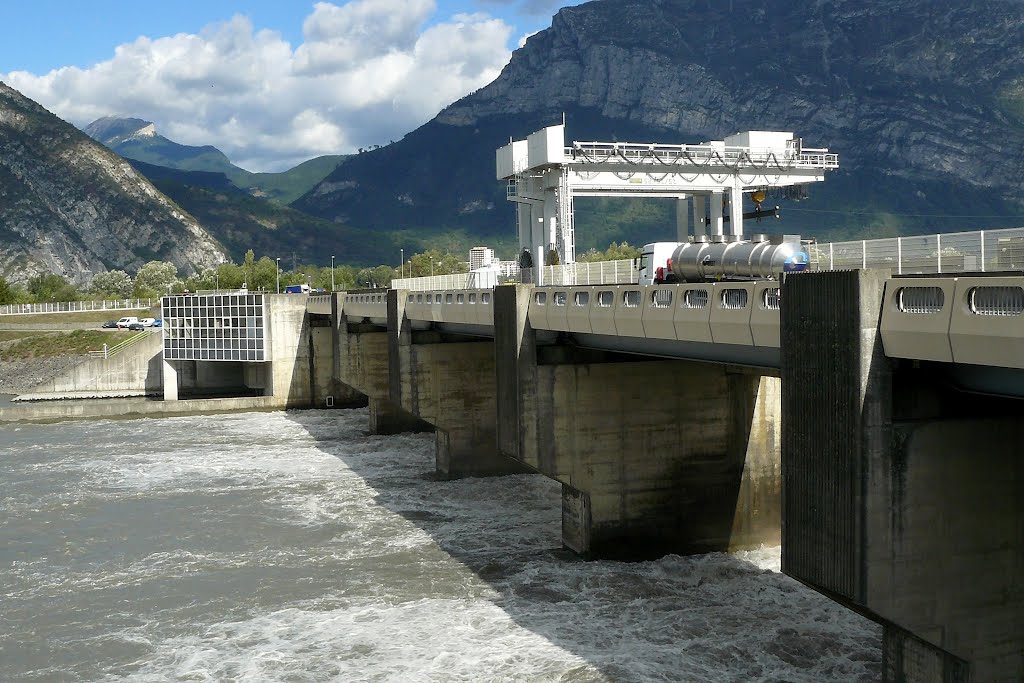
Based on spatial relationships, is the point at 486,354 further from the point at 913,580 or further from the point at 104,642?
the point at 913,580

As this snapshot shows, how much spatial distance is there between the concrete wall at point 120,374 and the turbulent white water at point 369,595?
35.0 metres

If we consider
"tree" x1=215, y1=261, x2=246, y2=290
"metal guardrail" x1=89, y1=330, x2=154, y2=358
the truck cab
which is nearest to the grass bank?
"metal guardrail" x1=89, y1=330, x2=154, y2=358

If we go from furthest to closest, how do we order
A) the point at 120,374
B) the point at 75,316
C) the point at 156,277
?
the point at 156,277 → the point at 75,316 → the point at 120,374

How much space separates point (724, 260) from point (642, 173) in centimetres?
1798

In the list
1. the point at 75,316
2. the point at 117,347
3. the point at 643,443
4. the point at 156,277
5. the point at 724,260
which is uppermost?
the point at 156,277

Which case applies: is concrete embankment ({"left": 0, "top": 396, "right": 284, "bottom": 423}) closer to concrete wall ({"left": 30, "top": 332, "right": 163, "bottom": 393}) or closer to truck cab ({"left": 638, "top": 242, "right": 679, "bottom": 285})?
concrete wall ({"left": 30, "top": 332, "right": 163, "bottom": 393})

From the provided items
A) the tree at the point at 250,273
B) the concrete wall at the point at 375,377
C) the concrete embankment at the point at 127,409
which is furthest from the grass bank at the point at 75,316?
the concrete wall at the point at 375,377

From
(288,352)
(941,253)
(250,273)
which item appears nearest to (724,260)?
(941,253)

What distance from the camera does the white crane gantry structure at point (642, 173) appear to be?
4250 centimetres

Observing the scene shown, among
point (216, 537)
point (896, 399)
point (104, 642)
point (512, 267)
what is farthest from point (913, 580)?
point (512, 267)

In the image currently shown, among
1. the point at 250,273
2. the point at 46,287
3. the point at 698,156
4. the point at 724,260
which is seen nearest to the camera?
the point at 724,260

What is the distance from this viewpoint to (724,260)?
26328 millimetres

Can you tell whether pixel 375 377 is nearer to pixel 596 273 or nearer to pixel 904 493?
pixel 596 273

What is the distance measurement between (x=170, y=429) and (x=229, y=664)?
3996cm
